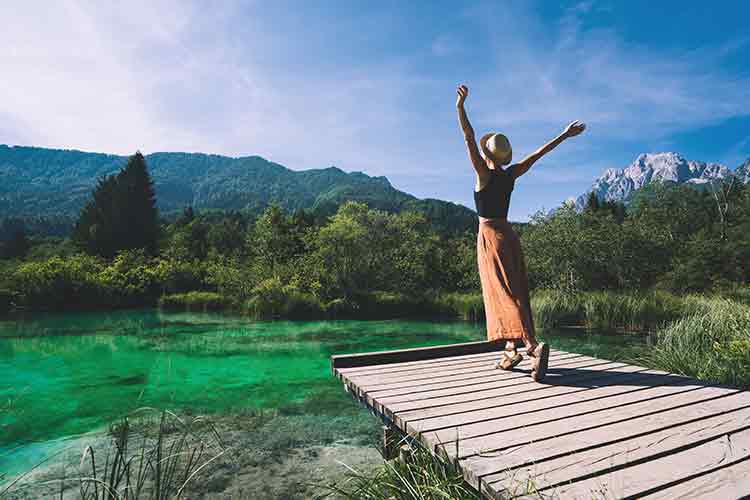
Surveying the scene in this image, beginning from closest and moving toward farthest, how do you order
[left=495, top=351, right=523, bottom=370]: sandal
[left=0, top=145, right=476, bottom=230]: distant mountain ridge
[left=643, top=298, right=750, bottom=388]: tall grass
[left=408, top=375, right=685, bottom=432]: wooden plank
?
[left=408, top=375, right=685, bottom=432]: wooden plank
[left=495, top=351, right=523, bottom=370]: sandal
[left=643, top=298, right=750, bottom=388]: tall grass
[left=0, top=145, right=476, bottom=230]: distant mountain ridge

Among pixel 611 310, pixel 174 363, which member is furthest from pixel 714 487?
pixel 611 310

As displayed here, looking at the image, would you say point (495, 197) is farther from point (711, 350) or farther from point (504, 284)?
point (711, 350)

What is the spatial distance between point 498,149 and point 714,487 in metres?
2.74

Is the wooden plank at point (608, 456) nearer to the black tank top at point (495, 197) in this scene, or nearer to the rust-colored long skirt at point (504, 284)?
the rust-colored long skirt at point (504, 284)

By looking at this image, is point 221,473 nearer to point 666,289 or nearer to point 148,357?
point 148,357

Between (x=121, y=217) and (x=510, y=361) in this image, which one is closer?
(x=510, y=361)

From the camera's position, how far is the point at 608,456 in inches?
74.5

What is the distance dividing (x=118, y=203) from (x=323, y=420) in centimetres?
3290

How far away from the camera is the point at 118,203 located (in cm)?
3192

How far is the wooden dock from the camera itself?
1672 mm

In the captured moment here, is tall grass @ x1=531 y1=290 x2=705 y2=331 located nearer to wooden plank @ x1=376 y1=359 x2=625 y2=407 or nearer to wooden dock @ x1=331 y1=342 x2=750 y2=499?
wooden plank @ x1=376 y1=359 x2=625 y2=407

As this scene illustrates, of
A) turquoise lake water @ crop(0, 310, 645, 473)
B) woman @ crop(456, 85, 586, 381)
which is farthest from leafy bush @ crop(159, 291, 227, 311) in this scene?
woman @ crop(456, 85, 586, 381)

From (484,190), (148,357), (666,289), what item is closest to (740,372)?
(484,190)

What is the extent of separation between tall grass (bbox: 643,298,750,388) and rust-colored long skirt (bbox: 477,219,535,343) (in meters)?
2.18
